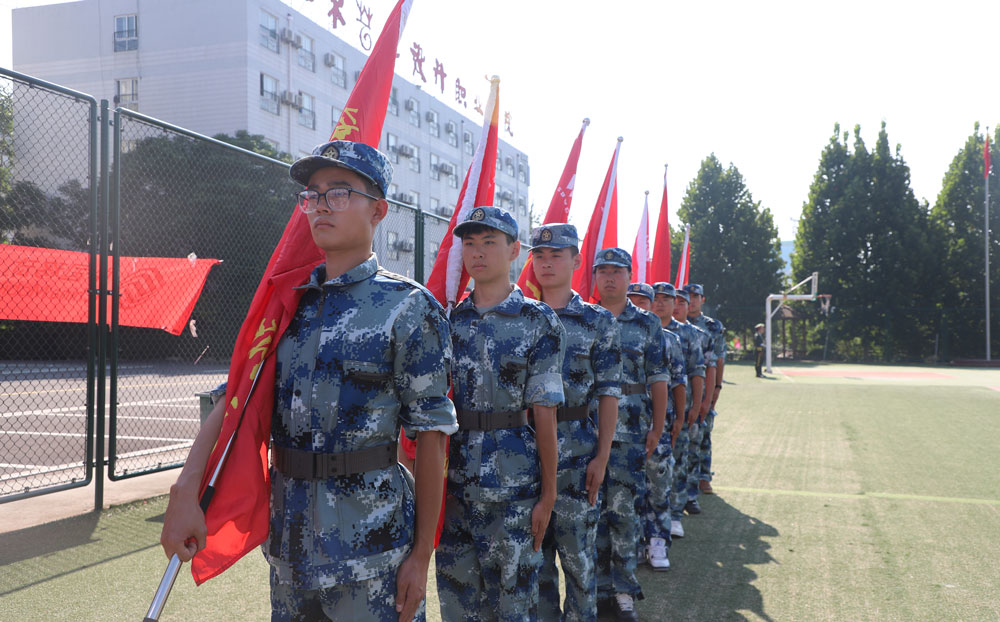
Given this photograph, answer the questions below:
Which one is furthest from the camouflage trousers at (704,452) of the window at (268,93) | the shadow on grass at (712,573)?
the window at (268,93)

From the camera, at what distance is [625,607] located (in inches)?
162

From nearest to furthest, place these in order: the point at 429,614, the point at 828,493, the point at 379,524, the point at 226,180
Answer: the point at 379,524 → the point at 429,614 → the point at 828,493 → the point at 226,180

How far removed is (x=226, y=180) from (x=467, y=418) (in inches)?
887

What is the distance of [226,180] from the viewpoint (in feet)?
76.0

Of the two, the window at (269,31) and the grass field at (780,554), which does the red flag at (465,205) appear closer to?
the grass field at (780,554)

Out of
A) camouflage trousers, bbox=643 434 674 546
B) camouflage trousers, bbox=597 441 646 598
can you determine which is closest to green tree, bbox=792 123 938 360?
camouflage trousers, bbox=643 434 674 546

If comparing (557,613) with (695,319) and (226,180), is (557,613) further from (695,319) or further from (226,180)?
(226,180)

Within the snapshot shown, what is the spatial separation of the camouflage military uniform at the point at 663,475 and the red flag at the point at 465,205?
77.2 inches

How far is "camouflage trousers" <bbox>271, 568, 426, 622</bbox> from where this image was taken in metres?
1.95

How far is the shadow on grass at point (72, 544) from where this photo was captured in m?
4.36

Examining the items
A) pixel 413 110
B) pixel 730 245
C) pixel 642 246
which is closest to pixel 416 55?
pixel 413 110

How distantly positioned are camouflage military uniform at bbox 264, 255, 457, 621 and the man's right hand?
239 millimetres

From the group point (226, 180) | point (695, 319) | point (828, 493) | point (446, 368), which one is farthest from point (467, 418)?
point (226, 180)

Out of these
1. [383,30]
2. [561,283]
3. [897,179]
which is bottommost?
[561,283]
